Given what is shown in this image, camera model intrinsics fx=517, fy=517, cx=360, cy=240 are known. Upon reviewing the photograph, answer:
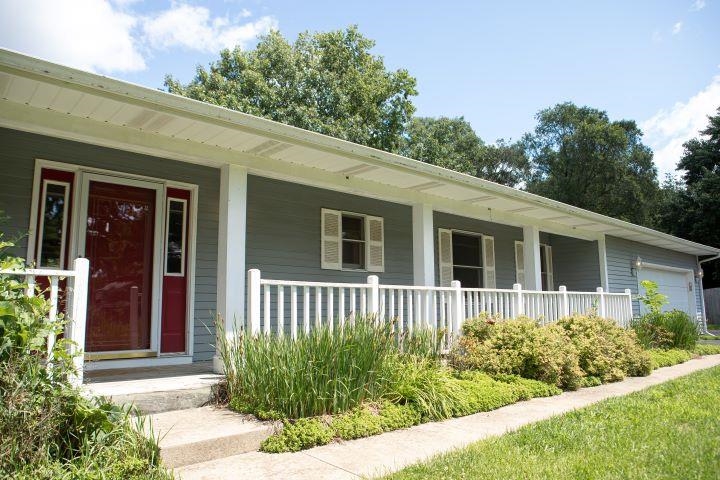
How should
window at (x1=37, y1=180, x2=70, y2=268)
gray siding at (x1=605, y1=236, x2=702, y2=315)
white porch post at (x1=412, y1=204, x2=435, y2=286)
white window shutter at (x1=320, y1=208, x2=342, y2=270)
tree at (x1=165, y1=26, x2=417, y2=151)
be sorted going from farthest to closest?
tree at (x1=165, y1=26, x2=417, y2=151) → gray siding at (x1=605, y1=236, x2=702, y2=315) → white window shutter at (x1=320, y1=208, x2=342, y2=270) → white porch post at (x1=412, y1=204, x2=435, y2=286) → window at (x1=37, y1=180, x2=70, y2=268)

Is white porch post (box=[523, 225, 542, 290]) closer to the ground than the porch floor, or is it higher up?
higher up

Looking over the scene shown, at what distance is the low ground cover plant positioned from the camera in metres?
3.04

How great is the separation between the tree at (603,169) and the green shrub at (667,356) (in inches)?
820

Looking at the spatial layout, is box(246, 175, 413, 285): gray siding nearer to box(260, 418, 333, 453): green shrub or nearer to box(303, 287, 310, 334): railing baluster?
box(303, 287, 310, 334): railing baluster

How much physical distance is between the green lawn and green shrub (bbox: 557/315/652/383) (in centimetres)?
214

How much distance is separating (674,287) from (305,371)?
1704cm

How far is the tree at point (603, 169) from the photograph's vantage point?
29.1 metres

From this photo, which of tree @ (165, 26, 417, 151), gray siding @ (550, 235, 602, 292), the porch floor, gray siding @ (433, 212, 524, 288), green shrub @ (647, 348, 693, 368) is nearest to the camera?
the porch floor

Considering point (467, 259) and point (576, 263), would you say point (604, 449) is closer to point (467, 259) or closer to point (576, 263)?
point (467, 259)

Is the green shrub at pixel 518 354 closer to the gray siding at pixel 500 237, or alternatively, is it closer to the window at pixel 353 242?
the window at pixel 353 242

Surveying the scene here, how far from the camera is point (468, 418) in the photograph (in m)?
5.18

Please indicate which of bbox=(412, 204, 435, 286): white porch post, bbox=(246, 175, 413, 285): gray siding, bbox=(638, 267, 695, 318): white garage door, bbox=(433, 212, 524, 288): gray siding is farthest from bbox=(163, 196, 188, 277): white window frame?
bbox=(638, 267, 695, 318): white garage door

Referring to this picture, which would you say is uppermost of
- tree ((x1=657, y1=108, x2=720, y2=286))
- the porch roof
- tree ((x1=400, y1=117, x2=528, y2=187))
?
tree ((x1=400, y1=117, x2=528, y2=187))

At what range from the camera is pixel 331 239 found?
8680mm
